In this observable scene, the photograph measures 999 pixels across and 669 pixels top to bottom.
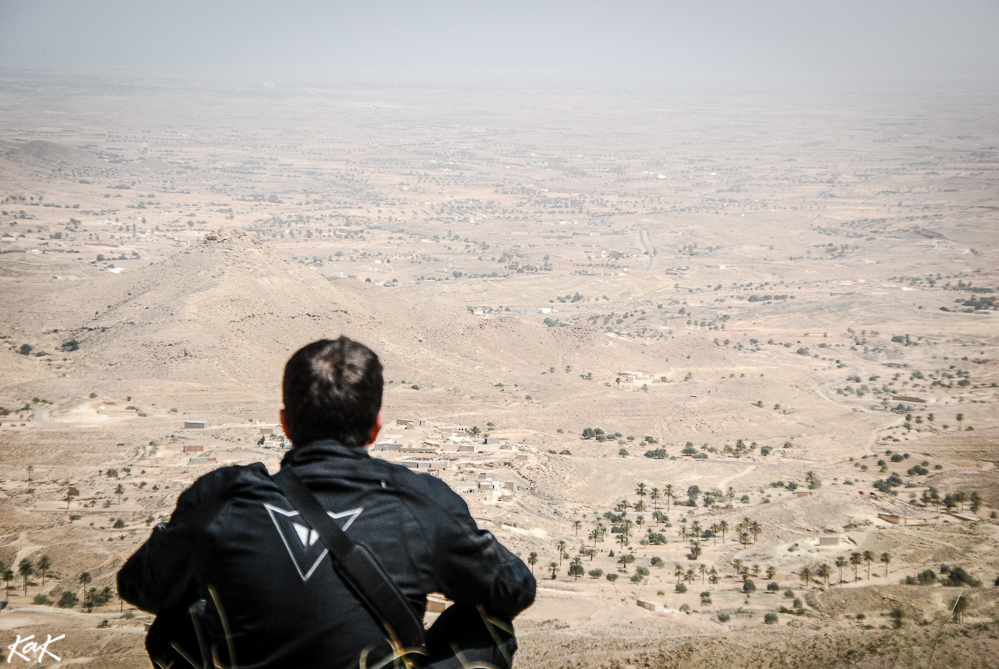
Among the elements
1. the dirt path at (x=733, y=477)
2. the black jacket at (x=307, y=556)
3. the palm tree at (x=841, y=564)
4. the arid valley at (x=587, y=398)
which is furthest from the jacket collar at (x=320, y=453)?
the dirt path at (x=733, y=477)

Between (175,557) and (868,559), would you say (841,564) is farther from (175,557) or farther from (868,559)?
(175,557)

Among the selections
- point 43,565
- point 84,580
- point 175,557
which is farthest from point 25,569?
point 175,557

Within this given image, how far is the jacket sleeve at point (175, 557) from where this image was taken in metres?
2.36

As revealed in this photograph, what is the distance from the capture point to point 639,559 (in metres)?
19.4

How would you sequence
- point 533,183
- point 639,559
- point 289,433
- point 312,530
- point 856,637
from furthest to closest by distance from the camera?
point 533,183
point 639,559
point 856,637
point 289,433
point 312,530

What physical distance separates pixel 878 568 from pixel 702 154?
168317 mm

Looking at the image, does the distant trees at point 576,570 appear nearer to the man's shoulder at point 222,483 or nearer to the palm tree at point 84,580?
the palm tree at point 84,580

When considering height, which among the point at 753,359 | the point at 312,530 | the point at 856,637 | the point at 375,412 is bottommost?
the point at 753,359

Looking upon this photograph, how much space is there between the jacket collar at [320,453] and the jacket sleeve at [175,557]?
217 mm

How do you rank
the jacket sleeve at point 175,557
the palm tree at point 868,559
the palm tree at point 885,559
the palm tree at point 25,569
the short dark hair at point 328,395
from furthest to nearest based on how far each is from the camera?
the palm tree at point 885,559, the palm tree at point 868,559, the palm tree at point 25,569, the short dark hair at point 328,395, the jacket sleeve at point 175,557

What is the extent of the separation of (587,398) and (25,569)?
25.0 meters

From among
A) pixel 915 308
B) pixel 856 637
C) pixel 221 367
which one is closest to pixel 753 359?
pixel 915 308

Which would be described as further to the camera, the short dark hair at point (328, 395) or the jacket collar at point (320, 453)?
the short dark hair at point (328, 395)

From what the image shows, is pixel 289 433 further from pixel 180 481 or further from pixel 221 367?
pixel 221 367
